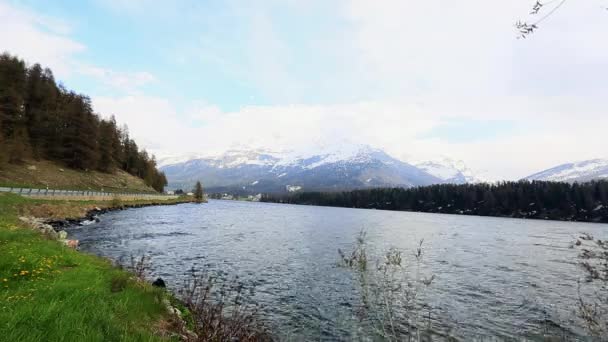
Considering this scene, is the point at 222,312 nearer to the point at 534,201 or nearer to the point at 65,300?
the point at 65,300

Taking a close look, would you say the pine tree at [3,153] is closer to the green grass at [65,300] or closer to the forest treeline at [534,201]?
the green grass at [65,300]

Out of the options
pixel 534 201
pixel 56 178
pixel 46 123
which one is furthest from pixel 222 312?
pixel 534 201

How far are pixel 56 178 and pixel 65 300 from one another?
8162cm

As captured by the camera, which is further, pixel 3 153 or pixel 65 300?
pixel 3 153

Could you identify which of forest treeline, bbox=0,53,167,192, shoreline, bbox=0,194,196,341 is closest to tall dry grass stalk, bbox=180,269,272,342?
shoreline, bbox=0,194,196,341

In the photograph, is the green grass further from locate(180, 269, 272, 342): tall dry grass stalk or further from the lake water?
the lake water

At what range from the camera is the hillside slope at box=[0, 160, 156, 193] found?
2436 inches

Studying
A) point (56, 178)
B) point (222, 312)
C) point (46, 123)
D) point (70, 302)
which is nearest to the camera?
point (70, 302)

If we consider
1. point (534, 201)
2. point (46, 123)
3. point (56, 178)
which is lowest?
point (56, 178)

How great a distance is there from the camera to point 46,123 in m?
85.3

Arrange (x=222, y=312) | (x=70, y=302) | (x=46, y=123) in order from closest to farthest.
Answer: (x=70, y=302) → (x=222, y=312) → (x=46, y=123)

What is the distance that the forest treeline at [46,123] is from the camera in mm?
70438

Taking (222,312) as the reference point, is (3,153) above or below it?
above

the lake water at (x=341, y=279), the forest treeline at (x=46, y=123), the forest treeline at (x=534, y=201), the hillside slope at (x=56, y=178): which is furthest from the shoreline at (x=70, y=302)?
the forest treeline at (x=534, y=201)
